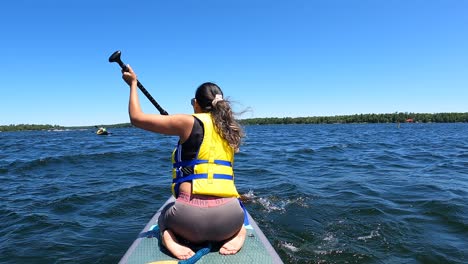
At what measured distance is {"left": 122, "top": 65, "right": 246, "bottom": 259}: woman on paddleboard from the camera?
11.0 ft

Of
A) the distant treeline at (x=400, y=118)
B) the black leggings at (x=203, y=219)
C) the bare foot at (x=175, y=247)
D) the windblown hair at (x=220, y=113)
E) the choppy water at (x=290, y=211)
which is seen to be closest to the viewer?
the black leggings at (x=203, y=219)

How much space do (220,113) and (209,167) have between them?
0.55 metres

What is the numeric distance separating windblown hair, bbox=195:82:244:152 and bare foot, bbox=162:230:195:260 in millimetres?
1114

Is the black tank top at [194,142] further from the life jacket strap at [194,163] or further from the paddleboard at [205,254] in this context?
the paddleboard at [205,254]

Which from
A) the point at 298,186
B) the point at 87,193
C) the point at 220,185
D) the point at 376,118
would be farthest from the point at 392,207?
the point at 376,118

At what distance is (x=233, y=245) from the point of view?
3.61 m

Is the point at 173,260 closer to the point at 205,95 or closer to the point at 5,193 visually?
the point at 205,95

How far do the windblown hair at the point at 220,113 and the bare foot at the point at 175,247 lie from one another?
1.11 metres

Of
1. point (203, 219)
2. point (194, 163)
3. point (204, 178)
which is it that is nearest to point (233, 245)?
point (203, 219)

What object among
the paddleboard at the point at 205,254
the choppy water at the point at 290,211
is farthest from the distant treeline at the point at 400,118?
the paddleboard at the point at 205,254

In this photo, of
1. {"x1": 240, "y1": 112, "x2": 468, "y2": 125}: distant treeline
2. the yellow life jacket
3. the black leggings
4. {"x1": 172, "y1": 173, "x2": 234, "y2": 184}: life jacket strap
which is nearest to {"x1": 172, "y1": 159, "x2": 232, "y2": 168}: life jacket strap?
the yellow life jacket

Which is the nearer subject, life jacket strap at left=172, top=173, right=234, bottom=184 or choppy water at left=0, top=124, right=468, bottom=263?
life jacket strap at left=172, top=173, right=234, bottom=184

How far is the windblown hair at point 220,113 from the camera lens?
140 inches

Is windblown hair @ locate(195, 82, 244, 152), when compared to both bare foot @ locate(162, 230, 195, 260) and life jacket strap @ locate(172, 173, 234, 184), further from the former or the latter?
bare foot @ locate(162, 230, 195, 260)
